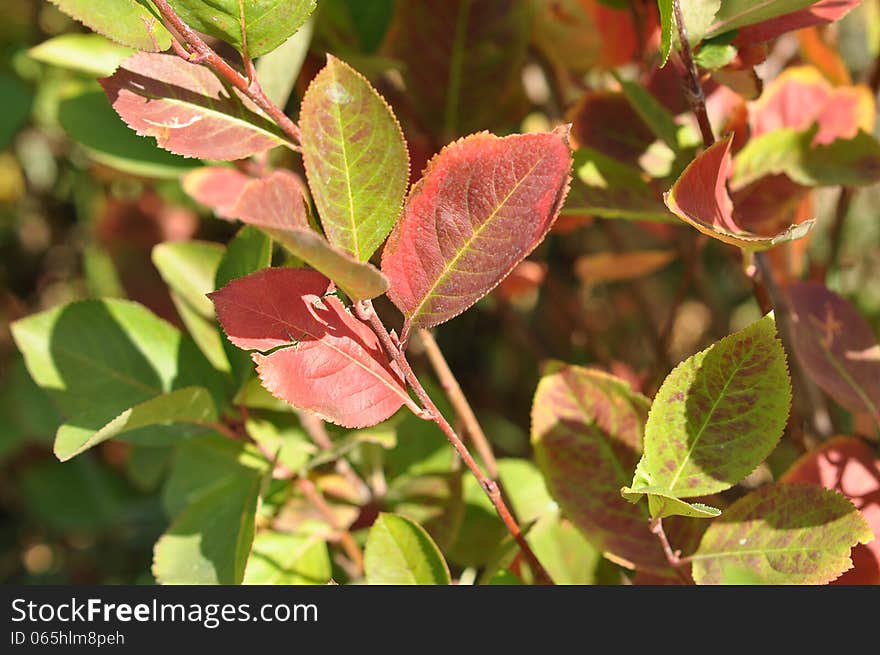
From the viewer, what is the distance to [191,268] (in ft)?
2.93

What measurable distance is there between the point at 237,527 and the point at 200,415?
3.9 inches

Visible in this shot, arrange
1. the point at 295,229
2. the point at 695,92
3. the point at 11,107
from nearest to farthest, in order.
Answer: the point at 295,229 < the point at 695,92 < the point at 11,107

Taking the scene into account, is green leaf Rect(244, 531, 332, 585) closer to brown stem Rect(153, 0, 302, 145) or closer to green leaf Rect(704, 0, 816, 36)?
brown stem Rect(153, 0, 302, 145)

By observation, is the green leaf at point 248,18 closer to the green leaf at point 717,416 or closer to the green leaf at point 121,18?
the green leaf at point 121,18

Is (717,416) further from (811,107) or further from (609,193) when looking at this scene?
(811,107)

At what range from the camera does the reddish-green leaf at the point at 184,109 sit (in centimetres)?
58

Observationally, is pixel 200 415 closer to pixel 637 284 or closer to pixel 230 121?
pixel 230 121

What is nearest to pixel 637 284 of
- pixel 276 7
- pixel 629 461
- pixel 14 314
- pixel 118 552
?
pixel 629 461

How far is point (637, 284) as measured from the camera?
1.31m

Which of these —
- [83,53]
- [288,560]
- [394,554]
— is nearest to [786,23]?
[394,554]

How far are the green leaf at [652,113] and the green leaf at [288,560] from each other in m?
0.48

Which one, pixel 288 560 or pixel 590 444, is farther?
pixel 288 560

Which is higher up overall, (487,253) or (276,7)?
(276,7)

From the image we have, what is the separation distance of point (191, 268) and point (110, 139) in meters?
0.23
